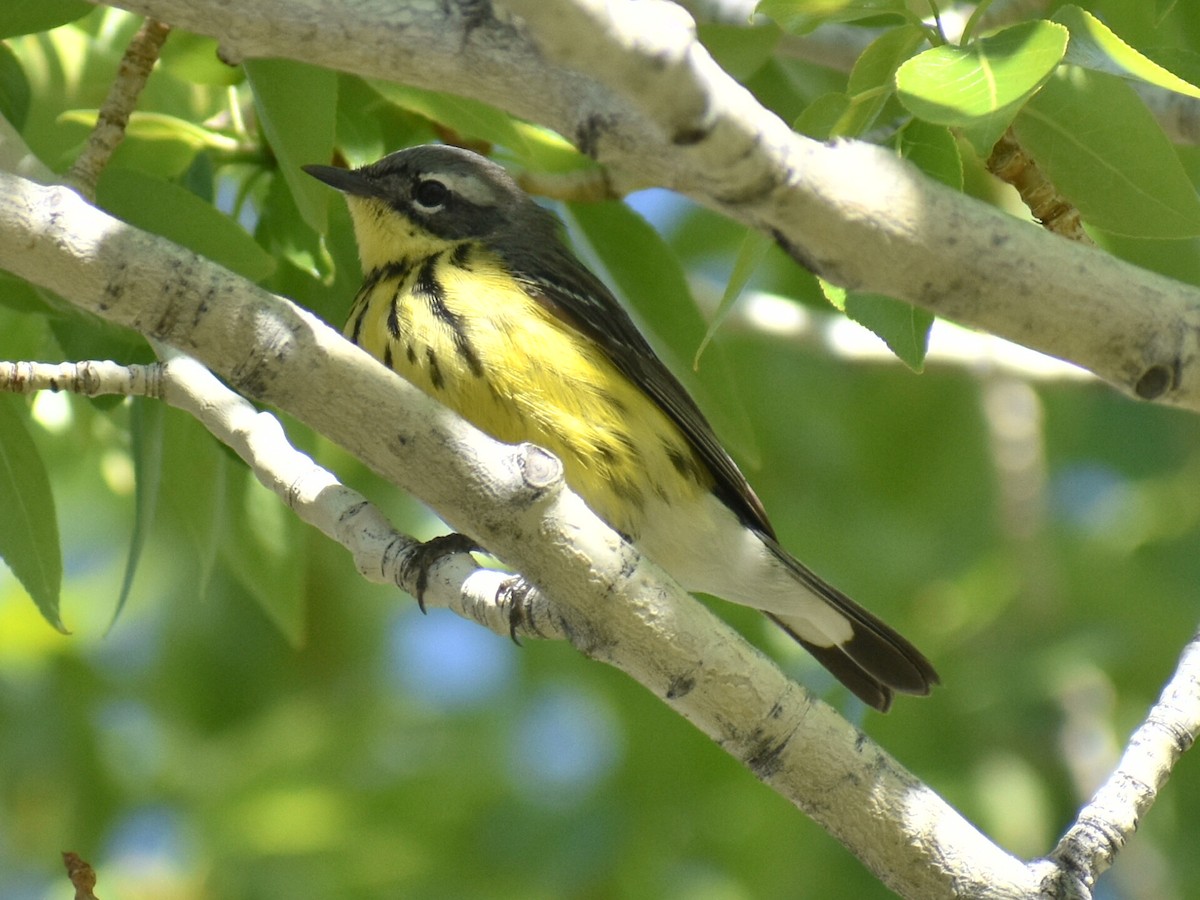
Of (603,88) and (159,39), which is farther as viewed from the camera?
(159,39)

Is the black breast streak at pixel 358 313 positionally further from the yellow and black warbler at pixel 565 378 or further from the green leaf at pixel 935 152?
the green leaf at pixel 935 152

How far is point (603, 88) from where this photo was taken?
2.00 m

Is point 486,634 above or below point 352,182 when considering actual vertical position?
below

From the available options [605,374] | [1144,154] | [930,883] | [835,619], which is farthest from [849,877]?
[1144,154]

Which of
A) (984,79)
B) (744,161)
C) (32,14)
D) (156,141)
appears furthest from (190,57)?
(744,161)

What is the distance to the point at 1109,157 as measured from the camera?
2.64 m

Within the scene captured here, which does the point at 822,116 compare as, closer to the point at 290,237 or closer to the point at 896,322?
the point at 896,322

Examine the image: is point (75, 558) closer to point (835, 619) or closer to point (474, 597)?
point (835, 619)

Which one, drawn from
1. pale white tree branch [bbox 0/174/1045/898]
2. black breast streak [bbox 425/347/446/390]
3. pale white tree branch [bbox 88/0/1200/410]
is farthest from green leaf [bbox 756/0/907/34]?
black breast streak [bbox 425/347/446/390]

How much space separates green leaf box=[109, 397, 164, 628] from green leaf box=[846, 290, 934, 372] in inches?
67.3

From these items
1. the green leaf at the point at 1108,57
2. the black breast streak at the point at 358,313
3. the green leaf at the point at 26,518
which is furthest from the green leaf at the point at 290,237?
the green leaf at the point at 1108,57

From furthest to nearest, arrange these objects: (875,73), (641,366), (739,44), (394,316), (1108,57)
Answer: (641,366) → (394,316) → (739,44) → (875,73) → (1108,57)

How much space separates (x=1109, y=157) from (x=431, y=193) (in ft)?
8.84

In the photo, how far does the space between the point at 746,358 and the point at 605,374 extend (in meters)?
2.76
